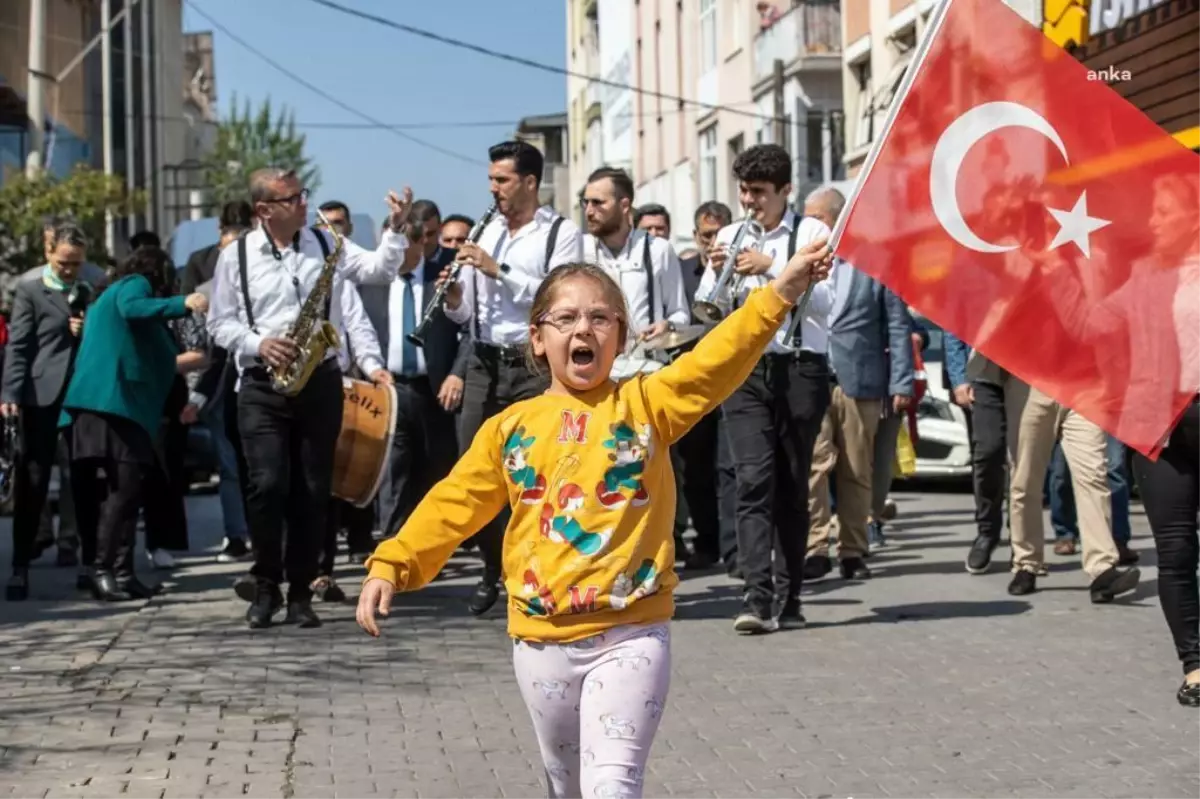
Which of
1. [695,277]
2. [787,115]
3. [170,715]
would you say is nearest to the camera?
[170,715]

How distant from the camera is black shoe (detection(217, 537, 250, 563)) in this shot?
44.3 feet

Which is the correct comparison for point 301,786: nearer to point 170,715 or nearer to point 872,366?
point 170,715

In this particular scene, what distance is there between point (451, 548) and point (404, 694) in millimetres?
3265

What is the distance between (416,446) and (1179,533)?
5.89 meters

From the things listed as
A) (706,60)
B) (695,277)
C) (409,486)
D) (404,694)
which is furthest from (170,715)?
(706,60)

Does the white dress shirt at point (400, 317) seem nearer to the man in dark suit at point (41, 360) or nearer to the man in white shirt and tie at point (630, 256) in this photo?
the man in dark suit at point (41, 360)

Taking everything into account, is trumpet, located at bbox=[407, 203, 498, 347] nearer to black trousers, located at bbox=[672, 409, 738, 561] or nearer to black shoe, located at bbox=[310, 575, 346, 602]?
black shoe, located at bbox=[310, 575, 346, 602]

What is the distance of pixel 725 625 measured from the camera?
976 centimetres

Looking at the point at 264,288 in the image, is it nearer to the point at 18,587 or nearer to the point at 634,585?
the point at 18,587

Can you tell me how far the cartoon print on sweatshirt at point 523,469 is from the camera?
4.83 metres

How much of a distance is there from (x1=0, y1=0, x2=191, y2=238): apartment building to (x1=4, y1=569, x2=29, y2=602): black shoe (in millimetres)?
23098

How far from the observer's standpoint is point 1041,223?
248 inches

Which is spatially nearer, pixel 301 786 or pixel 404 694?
pixel 301 786

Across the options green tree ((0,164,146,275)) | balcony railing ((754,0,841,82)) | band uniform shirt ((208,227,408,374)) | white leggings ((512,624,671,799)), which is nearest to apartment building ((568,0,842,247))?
balcony railing ((754,0,841,82))
